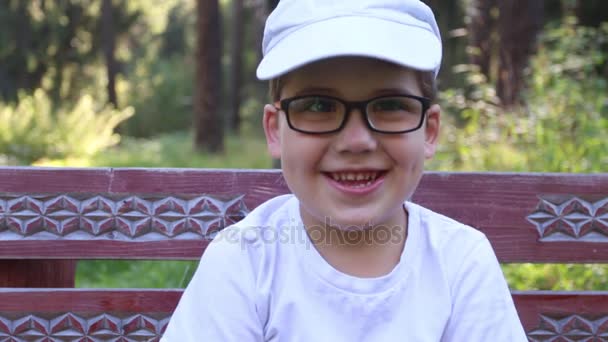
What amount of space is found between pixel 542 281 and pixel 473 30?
5311mm

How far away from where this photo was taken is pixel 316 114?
1.56 m

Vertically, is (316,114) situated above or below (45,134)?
above

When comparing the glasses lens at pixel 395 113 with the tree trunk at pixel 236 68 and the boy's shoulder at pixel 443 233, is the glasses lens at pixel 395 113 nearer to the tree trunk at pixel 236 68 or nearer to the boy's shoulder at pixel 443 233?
the boy's shoulder at pixel 443 233

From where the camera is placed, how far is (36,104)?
44.1 ft

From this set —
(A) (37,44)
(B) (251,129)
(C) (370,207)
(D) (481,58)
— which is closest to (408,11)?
(C) (370,207)

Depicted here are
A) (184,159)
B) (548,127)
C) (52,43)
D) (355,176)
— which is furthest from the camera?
(52,43)

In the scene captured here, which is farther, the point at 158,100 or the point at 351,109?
the point at 158,100

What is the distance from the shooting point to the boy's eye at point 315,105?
1547mm

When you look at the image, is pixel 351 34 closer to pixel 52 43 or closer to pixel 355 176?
pixel 355 176

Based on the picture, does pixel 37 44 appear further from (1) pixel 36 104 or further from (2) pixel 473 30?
(2) pixel 473 30

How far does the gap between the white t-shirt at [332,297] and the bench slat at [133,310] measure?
574mm

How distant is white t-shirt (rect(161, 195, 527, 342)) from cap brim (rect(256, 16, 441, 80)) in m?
0.44

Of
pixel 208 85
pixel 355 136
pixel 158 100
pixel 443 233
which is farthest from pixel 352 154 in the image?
pixel 158 100

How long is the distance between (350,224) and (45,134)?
1216 cm
